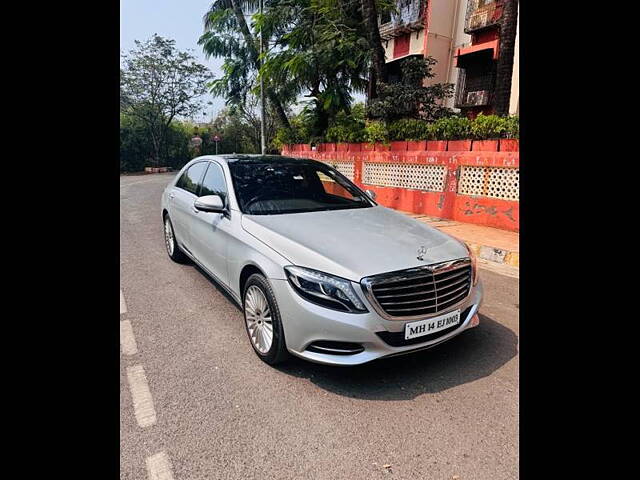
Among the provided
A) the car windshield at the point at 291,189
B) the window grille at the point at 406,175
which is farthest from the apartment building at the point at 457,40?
the car windshield at the point at 291,189

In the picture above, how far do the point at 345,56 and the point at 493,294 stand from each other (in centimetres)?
904

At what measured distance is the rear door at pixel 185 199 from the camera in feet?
14.5

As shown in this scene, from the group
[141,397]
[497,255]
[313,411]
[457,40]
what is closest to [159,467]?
[141,397]

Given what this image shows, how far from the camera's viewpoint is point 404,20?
61.2 feet

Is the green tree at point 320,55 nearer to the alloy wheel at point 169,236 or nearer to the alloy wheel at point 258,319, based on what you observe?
the alloy wheel at point 169,236

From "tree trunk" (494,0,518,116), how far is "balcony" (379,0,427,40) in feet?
33.6

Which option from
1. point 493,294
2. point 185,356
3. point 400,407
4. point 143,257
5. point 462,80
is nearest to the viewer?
point 400,407

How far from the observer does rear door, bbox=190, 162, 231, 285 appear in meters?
3.38

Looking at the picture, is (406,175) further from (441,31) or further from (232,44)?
(232,44)

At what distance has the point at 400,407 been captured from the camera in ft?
7.75

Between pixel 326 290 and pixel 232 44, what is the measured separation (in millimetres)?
21521
